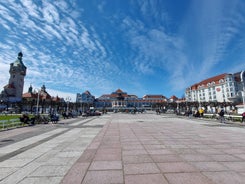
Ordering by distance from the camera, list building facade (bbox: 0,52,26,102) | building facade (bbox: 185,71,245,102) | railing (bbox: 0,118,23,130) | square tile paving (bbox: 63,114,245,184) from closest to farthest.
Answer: square tile paving (bbox: 63,114,245,184), railing (bbox: 0,118,23,130), building facade (bbox: 185,71,245,102), building facade (bbox: 0,52,26,102)

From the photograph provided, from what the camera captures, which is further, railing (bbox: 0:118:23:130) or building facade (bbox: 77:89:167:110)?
building facade (bbox: 77:89:167:110)

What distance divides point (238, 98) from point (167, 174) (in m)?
82.6

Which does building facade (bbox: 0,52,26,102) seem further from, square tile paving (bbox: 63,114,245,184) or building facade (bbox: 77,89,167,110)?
square tile paving (bbox: 63,114,245,184)

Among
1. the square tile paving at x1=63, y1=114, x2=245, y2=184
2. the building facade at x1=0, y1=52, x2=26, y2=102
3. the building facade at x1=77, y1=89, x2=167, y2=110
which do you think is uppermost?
the building facade at x1=0, y1=52, x2=26, y2=102

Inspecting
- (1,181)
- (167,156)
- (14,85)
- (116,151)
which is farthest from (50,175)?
(14,85)

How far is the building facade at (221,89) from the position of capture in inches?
2741

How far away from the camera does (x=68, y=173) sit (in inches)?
155

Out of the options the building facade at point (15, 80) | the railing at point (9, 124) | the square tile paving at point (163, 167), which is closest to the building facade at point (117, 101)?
the building facade at point (15, 80)

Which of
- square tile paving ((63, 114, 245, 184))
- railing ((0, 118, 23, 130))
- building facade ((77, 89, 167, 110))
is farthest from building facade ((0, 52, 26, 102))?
square tile paving ((63, 114, 245, 184))

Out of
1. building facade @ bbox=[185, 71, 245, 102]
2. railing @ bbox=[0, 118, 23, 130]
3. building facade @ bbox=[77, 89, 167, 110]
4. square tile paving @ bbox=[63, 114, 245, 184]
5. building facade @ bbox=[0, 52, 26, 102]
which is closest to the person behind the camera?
square tile paving @ bbox=[63, 114, 245, 184]

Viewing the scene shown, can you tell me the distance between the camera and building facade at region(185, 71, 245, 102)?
69.6 m

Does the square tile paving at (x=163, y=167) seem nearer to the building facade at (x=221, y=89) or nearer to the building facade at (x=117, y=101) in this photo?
the building facade at (x=221, y=89)

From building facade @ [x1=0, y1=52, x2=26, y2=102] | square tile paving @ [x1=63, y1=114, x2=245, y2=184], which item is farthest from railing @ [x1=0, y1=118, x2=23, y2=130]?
building facade @ [x1=0, y1=52, x2=26, y2=102]

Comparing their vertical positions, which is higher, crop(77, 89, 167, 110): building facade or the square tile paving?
crop(77, 89, 167, 110): building facade
